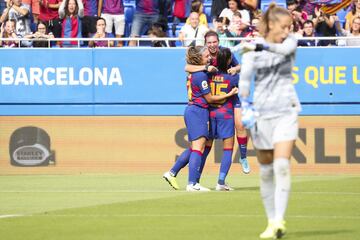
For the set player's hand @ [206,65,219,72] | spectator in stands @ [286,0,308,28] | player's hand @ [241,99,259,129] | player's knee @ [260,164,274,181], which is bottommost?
player's knee @ [260,164,274,181]

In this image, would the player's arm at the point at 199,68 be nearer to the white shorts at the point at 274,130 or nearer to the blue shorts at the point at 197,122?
the blue shorts at the point at 197,122

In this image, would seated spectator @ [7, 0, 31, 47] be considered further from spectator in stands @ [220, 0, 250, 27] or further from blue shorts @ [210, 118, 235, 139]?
blue shorts @ [210, 118, 235, 139]

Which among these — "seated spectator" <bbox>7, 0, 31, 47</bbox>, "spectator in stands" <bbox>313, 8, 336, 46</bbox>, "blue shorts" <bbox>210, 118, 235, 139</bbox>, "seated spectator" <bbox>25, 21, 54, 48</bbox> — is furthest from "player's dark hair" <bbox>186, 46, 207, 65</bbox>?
"seated spectator" <bbox>7, 0, 31, 47</bbox>

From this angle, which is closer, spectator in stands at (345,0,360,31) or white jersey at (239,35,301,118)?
white jersey at (239,35,301,118)

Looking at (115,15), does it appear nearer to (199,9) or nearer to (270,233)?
(199,9)

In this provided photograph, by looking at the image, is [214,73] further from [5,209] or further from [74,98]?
[74,98]

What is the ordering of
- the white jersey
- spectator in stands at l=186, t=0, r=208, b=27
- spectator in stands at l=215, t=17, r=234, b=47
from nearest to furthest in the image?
the white jersey, spectator in stands at l=215, t=17, r=234, b=47, spectator in stands at l=186, t=0, r=208, b=27

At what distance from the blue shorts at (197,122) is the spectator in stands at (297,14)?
6.78 metres

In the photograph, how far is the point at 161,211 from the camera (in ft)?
42.9

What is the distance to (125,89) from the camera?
21.7 m

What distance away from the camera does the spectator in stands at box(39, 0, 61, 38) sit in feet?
74.2

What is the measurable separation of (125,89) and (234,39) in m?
2.58

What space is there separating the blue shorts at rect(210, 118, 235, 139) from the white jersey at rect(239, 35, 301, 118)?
17.9 feet

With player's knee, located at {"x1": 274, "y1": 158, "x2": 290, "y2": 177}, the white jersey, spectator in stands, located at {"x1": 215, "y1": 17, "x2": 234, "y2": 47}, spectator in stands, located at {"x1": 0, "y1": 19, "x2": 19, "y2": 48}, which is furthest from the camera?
spectator in stands, located at {"x1": 0, "y1": 19, "x2": 19, "y2": 48}
